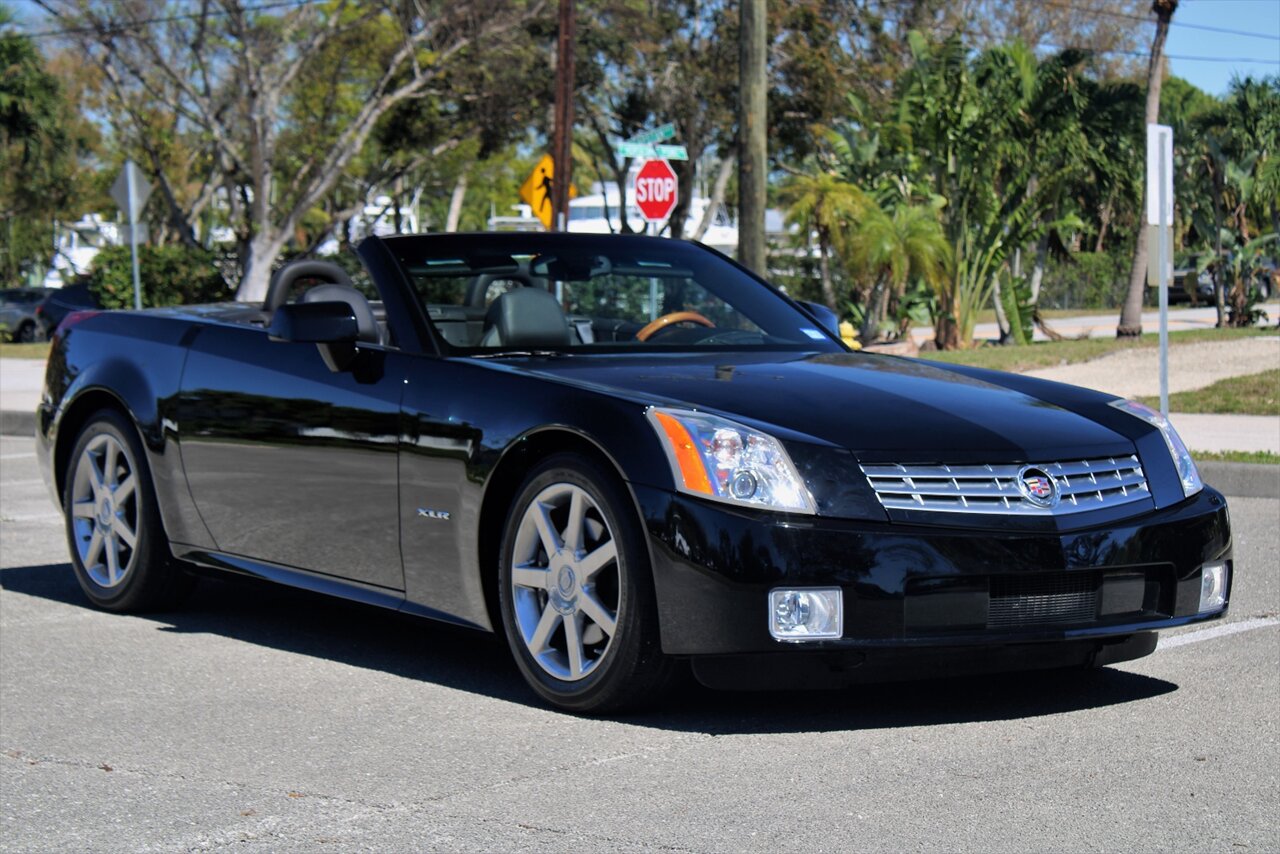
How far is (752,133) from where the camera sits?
17438 millimetres

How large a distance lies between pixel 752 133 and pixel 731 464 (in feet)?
43.0

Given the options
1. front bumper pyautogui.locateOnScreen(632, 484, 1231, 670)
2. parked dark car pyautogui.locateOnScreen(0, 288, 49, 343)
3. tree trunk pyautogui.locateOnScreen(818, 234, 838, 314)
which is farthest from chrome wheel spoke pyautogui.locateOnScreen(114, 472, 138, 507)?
parked dark car pyautogui.locateOnScreen(0, 288, 49, 343)

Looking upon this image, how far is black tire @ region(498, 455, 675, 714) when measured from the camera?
480cm

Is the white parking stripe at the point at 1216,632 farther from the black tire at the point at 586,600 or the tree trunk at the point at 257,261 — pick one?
the tree trunk at the point at 257,261

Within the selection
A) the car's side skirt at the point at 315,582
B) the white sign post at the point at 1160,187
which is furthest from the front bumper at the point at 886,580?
the white sign post at the point at 1160,187

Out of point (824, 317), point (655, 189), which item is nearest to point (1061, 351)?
point (655, 189)

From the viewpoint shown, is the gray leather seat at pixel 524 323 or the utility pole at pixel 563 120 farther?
the utility pole at pixel 563 120

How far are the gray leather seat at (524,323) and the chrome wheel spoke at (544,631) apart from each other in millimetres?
1077

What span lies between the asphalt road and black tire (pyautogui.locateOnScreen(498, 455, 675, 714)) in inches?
4.7

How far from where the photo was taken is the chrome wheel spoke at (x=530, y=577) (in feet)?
16.8

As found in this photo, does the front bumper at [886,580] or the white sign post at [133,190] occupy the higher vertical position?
the white sign post at [133,190]

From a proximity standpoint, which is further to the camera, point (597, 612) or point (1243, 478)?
point (1243, 478)

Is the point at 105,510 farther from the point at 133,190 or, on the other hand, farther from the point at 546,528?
the point at 133,190

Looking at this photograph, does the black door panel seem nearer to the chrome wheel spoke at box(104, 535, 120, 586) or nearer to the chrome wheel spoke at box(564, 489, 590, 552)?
the chrome wheel spoke at box(104, 535, 120, 586)
